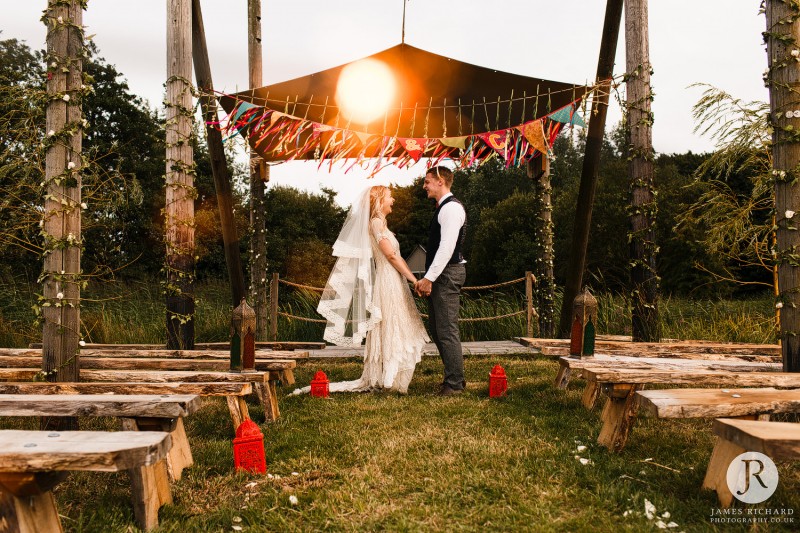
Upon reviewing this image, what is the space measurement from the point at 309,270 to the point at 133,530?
2369 cm

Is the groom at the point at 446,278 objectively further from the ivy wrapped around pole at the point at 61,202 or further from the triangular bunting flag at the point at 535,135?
the ivy wrapped around pole at the point at 61,202

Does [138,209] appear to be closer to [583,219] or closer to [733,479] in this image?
[583,219]

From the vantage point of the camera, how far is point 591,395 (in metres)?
4.56

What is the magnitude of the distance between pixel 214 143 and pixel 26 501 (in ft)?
16.8

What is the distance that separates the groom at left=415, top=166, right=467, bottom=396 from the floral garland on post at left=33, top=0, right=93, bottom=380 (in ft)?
8.53

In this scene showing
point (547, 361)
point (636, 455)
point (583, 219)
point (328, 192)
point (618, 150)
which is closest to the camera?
point (636, 455)

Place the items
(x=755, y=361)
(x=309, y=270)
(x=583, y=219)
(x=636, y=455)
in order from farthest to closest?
1. (x=309, y=270)
2. (x=583, y=219)
3. (x=755, y=361)
4. (x=636, y=455)

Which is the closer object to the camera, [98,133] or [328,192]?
[98,133]

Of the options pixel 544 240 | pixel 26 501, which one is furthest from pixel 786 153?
pixel 544 240

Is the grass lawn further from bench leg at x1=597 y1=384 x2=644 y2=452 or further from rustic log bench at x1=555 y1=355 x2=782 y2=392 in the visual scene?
rustic log bench at x1=555 y1=355 x2=782 y2=392

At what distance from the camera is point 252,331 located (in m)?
3.94

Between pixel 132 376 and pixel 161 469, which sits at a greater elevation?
pixel 132 376

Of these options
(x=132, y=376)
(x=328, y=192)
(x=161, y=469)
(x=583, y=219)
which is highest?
(x=328, y=192)

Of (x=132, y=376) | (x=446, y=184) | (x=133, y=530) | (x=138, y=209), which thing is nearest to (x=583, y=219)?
(x=446, y=184)
